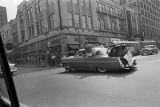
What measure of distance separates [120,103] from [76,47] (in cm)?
337

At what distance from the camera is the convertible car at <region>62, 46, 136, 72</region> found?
261 inches

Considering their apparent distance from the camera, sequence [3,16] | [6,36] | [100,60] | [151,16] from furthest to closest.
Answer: [151,16] → [100,60] → [6,36] → [3,16]

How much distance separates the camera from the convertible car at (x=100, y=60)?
6625mm

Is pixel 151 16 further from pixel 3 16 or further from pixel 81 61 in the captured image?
pixel 3 16

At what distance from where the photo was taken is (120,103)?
2.67 m

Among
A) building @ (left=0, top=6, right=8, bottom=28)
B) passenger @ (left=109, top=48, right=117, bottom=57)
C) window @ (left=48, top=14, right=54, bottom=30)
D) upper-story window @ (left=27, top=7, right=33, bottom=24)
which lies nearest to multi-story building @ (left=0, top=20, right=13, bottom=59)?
building @ (left=0, top=6, right=8, bottom=28)

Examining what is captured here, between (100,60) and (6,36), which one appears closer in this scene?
(6,36)

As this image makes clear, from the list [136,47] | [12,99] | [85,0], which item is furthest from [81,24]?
[136,47]

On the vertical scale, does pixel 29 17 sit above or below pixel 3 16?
above

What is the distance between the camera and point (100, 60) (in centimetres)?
696

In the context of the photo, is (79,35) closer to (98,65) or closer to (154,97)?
(98,65)

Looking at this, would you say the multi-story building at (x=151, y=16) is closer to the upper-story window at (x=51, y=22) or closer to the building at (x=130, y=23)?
the building at (x=130, y=23)

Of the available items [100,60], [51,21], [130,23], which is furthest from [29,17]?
[130,23]

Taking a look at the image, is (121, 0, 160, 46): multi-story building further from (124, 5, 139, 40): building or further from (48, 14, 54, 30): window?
(48, 14, 54, 30): window
